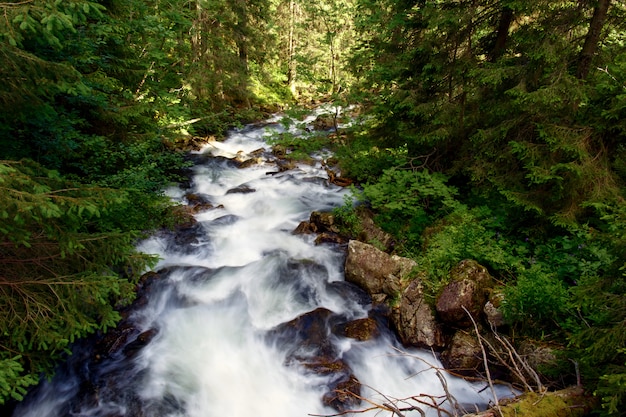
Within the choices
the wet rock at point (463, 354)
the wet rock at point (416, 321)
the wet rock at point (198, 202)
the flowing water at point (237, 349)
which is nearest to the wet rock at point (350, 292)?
the flowing water at point (237, 349)

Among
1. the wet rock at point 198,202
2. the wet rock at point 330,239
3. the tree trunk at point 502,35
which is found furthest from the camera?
the wet rock at point 198,202

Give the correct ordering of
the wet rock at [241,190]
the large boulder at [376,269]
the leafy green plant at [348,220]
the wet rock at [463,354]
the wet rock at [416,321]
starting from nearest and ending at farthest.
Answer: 1. the wet rock at [463,354]
2. the wet rock at [416,321]
3. the large boulder at [376,269]
4. the leafy green plant at [348,220]
5. the wet rock at [241,190]

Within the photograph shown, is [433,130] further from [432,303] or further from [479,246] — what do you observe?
[432,303]

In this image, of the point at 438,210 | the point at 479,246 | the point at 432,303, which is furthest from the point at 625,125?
the point at 432,303

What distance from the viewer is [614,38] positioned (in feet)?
20.7

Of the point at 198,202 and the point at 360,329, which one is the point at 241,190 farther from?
the point at 360,329

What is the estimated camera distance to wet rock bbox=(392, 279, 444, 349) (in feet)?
18.8

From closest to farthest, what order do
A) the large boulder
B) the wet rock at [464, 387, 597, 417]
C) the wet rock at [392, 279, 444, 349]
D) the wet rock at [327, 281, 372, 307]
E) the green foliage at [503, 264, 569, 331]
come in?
the wet rock at [464, 387, 597, 417]
the green foliage at [503, 264, 569, 331]
the wet rock at [392, 279, 444, 349]
the large boulder
the wet rock at [327, 281, 372, 307]

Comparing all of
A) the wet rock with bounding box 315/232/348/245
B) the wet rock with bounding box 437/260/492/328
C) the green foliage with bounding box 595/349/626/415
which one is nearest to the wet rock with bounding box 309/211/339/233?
the wet rock with bounding box 315/232/348/245

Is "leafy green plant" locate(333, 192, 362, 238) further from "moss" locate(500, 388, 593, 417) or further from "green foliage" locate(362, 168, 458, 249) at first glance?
"moss" locate(500, 388, 593, 417)

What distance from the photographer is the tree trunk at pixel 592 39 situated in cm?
548

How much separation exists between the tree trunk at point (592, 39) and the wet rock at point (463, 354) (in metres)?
4.88

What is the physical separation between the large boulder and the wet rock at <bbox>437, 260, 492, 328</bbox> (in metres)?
1.03

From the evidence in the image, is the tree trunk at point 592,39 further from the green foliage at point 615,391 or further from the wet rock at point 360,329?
the wet rock at point 360,329
